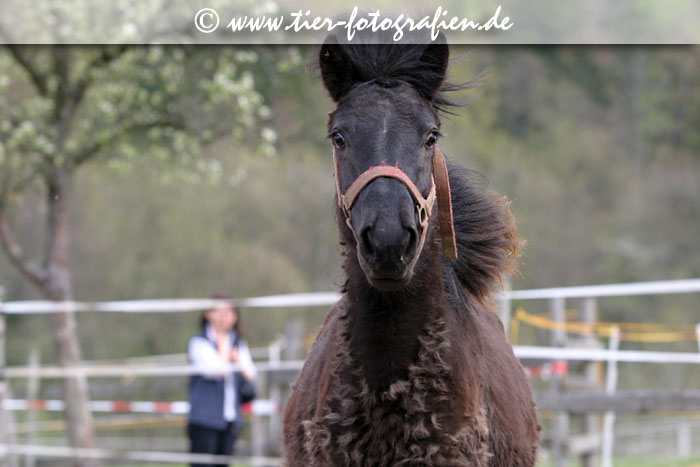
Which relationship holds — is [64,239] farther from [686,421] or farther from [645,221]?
[645,221]

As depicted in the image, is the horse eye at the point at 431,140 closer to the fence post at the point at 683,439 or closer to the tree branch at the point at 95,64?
the tree branch at the point at 95,64

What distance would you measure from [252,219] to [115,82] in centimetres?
1325

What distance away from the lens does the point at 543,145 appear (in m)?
31.7

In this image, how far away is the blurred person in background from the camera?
7465 millimetres

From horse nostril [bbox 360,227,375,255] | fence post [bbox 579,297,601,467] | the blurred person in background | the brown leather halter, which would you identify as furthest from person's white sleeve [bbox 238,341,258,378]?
horse nostril [bbox 360,227,375,255]

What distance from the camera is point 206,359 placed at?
24.6ft

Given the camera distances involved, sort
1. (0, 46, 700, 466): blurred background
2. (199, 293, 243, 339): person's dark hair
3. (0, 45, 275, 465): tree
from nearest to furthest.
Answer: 1. (199, 293, 243, 339): person's dark hair
2. (0, 45, 275, 465): tree
3. (0, 46, 700, 466): blurred background

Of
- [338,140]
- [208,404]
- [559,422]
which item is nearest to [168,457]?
[208,404]

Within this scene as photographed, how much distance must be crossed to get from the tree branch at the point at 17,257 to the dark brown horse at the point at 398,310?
7836 millimetres

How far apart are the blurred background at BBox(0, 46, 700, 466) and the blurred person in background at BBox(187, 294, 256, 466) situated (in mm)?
1624

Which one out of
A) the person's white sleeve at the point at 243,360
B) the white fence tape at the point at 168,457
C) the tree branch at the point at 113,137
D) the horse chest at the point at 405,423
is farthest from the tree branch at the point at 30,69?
the horse chest at the point at 405,423

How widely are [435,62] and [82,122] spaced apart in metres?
8.75

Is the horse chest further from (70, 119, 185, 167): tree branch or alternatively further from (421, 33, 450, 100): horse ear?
(70, 119, 185, 167): tree branch

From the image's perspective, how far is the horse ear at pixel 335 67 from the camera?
328cm
